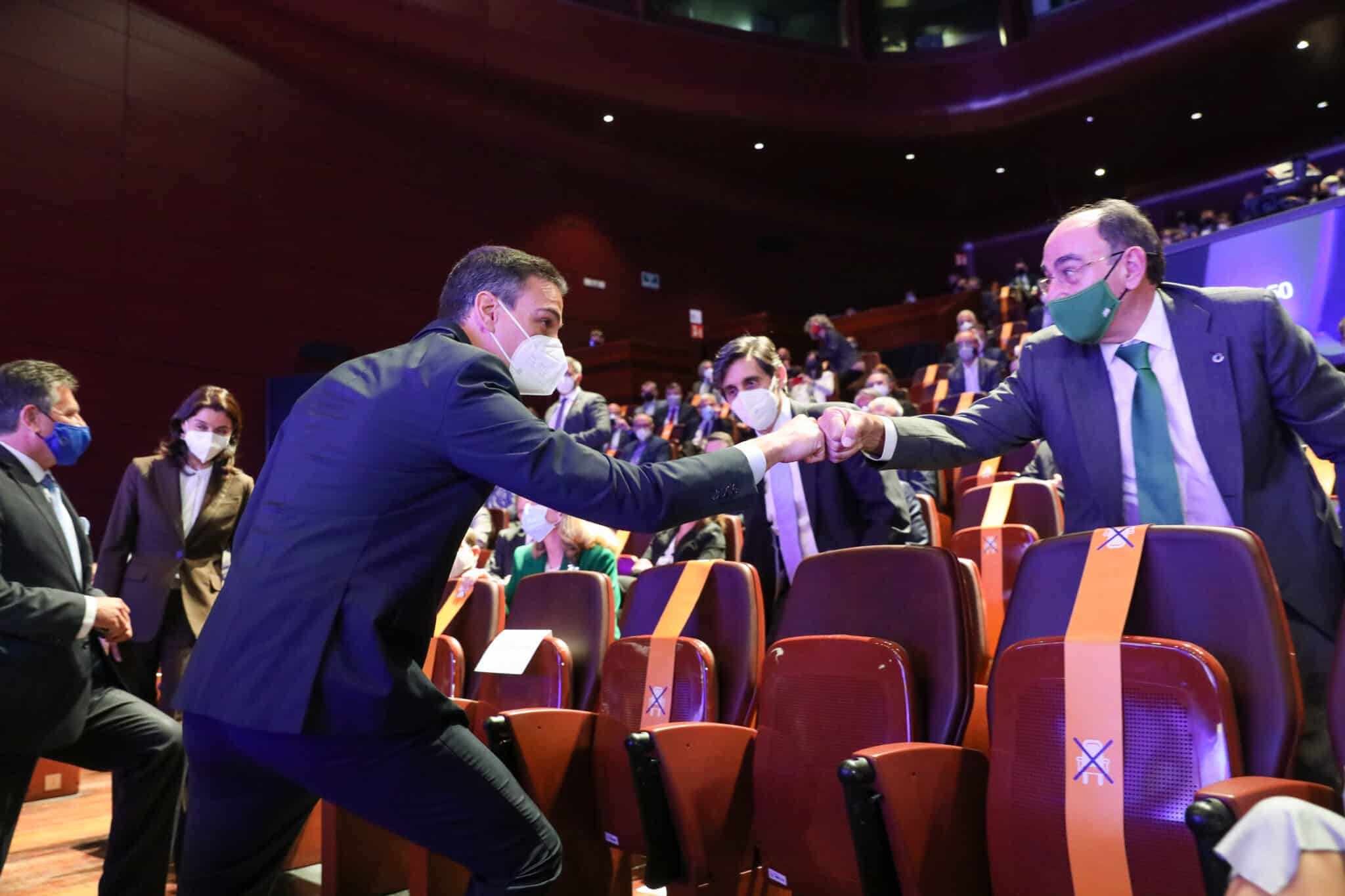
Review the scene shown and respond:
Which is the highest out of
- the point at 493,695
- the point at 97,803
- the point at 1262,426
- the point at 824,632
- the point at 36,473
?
the point at 36,473

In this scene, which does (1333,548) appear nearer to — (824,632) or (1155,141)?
(824,632)

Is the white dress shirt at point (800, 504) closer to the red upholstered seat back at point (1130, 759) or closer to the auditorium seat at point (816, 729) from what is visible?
the auditorium seat at point (816, 729)

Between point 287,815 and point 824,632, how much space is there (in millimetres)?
941

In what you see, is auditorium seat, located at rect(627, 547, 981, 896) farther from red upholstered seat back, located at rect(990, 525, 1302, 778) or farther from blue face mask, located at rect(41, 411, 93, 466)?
blue face mask, located at rect(41, 411, 93, 466)

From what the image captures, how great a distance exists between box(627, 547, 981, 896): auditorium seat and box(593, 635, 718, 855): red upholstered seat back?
0.16 m

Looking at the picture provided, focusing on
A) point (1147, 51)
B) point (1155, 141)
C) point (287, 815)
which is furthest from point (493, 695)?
point (1155, 141)

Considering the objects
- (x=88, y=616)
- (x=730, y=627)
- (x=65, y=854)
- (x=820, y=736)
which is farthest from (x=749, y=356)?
(x=65, y=854)

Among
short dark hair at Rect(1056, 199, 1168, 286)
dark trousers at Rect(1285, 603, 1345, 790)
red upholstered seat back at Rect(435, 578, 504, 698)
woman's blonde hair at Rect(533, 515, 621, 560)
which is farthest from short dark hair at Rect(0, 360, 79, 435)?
dark trousers at Rect(1285, 603, 1345, 790)

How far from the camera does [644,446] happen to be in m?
6.80

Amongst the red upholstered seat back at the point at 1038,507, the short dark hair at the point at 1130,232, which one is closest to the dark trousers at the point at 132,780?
the short dark hair at the point at 1130,232

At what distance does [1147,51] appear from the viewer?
9773 mm

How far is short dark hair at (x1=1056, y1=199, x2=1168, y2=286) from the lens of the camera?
1.67 meters

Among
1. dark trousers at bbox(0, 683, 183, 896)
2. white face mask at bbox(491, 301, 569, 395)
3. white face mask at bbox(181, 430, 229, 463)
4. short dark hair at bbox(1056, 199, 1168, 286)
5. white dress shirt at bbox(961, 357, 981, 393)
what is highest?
white dress shirt at bbox(961, 357, 981, 393)

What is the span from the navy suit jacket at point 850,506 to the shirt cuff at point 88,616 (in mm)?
1432
